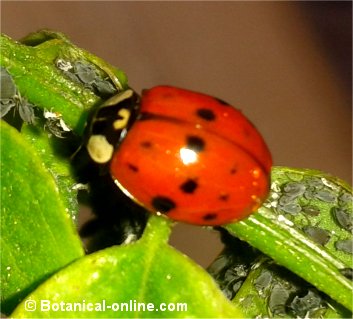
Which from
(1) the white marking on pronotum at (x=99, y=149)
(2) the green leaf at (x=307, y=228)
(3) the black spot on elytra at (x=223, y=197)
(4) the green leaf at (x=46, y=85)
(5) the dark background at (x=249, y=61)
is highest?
(4) the green leaf at (x=46, y=85)

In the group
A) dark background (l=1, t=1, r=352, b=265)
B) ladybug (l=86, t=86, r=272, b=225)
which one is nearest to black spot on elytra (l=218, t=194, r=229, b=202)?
ladybug (l=86, t=86, r=272, b=225)

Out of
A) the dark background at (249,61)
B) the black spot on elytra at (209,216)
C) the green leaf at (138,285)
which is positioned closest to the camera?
the green leaf at (138,285)

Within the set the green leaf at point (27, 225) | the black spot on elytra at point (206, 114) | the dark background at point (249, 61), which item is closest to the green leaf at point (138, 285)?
the green leaf at point (27, 225)

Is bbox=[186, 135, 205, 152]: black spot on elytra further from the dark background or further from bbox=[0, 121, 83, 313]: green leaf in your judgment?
the dark background

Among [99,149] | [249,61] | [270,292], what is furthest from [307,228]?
[249,61]

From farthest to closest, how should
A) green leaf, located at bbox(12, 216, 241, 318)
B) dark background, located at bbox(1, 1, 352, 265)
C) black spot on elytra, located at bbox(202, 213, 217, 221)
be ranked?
dark background, located at bbox(1, 1, 352, 265) < black spot on elytra, located at bbox(202, 213, 217, 221) < green leaf, located at bbox(12, 216, 241, 318)

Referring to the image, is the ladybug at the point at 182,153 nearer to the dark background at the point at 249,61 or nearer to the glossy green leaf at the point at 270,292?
the glossy green leaf at the point at 270,292

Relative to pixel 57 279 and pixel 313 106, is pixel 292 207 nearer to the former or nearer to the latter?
pixel 57 279
